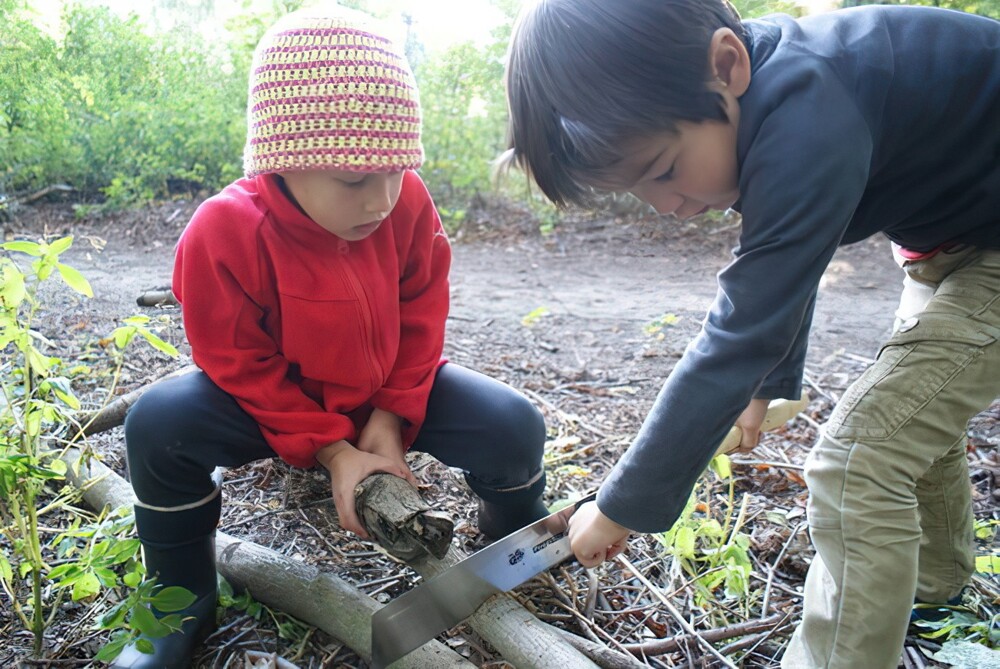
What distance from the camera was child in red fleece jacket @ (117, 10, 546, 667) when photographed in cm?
148

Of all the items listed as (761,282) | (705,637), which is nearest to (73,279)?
(761,282)

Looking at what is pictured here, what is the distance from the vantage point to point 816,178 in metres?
1.21

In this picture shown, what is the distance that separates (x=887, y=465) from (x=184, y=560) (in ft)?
4.56

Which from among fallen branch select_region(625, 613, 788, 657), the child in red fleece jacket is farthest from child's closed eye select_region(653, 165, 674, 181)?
fallen branch select_region(625, 613, 788, 657)

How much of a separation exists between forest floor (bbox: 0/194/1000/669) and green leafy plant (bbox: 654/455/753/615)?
0.9 inches

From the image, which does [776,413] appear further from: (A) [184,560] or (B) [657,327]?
(B) [657,327]

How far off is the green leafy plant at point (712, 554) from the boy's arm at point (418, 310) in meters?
0.66

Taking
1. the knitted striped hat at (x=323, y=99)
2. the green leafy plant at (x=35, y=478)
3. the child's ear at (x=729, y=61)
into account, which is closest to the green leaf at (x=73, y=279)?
the green leafy plant at (x=35, y=478)

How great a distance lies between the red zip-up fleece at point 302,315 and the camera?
1.59 meters

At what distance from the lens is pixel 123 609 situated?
4.50 ft

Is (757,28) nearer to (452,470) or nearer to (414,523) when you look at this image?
(414,523)

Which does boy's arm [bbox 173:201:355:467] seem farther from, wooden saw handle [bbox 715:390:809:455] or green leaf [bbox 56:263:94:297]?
wooden saw handle [bbox 715:390:809:455]

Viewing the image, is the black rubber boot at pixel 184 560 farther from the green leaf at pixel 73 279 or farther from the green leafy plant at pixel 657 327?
the green leafy plant at pixel 657 327

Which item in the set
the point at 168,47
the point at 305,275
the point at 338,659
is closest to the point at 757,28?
the point at 305,275
